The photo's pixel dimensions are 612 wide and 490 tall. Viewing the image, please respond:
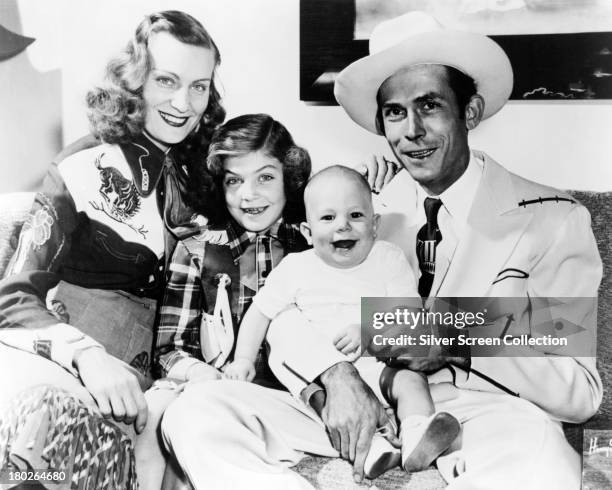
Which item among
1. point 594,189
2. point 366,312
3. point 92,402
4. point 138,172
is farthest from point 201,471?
point 594,189

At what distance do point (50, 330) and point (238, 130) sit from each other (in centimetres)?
81

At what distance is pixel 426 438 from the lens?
5.73ft

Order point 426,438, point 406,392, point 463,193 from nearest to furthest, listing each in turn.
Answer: point 426,438 < point 406,392 < point 463,193

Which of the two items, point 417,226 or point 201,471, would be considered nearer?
point 201,471

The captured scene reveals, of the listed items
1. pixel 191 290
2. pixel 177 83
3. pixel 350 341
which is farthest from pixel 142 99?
pixel 350 341

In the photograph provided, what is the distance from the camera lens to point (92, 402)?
6.06ft

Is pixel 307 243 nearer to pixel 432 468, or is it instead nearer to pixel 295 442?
pixel 295 442

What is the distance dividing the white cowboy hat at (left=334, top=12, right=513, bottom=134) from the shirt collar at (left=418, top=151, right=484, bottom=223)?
0.52 ft

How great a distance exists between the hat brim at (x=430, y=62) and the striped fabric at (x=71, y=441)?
1.13 meters

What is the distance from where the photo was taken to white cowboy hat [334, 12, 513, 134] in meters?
1.88

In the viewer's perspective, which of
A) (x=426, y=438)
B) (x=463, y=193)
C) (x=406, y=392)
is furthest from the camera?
(x=463, y=193)

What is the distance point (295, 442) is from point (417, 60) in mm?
1126

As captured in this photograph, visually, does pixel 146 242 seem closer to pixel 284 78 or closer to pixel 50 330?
pixel 50 330

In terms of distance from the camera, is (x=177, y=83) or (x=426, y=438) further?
(x=177, y=83)
